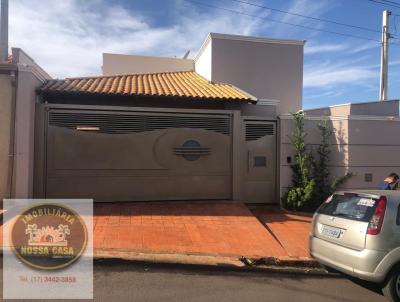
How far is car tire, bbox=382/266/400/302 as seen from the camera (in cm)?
542

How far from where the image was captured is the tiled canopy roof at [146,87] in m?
11.0

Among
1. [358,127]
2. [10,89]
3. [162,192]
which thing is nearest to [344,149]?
[358,127]

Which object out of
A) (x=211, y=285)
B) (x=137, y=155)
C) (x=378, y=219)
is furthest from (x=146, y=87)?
(x=378, y=219)

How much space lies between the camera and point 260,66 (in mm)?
16047

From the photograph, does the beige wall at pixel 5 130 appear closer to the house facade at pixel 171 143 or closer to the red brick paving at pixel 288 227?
the house facade at pixel 171 143

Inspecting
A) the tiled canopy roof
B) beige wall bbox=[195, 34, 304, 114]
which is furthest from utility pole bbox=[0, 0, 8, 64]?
beige wall bbox=[195, 34, 304, 114]

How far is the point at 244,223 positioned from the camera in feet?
31.3

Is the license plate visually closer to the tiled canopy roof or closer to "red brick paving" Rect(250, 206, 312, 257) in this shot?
"red brick paving" Rect(250, 206, 312, 257)

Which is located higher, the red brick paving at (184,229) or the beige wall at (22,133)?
the beige wall at (22,133)

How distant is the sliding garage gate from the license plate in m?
5.39

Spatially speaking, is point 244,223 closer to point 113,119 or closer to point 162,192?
point 162,192

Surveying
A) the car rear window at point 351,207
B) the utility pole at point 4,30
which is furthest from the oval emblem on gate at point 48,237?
the utility pole at point 4,30

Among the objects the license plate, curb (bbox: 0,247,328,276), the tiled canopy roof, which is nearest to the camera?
the license plate

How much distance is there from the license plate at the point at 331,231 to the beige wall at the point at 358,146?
210 inches
